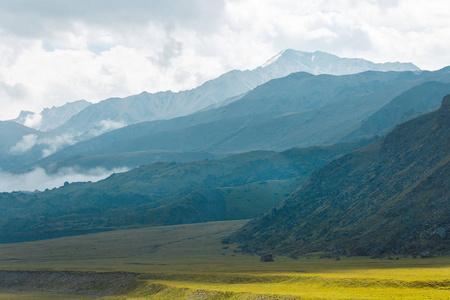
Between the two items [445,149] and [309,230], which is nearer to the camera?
[445,149]

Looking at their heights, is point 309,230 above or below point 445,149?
below

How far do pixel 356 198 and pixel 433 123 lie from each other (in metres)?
40.9

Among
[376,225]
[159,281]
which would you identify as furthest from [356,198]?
[159,281]

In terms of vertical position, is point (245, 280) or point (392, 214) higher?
point (392, 214)

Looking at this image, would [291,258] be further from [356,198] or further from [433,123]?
[433,123]

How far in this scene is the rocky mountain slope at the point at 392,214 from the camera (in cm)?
14100

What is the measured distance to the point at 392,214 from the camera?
155750mm

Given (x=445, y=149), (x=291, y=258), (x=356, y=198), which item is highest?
(x=445, y=149)

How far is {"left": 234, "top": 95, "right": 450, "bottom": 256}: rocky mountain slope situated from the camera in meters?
141

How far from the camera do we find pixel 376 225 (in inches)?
6152

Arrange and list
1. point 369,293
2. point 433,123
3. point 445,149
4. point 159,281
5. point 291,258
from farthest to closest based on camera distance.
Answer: point 433,123 < point 445,149 < point 291,258 < point 159,281 < point 369,293

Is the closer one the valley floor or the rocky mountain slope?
the valley floor

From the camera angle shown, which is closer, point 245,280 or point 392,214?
point 245,280

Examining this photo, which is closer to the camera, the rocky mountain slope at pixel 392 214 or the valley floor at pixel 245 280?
the valley floor at pixel 245 280
